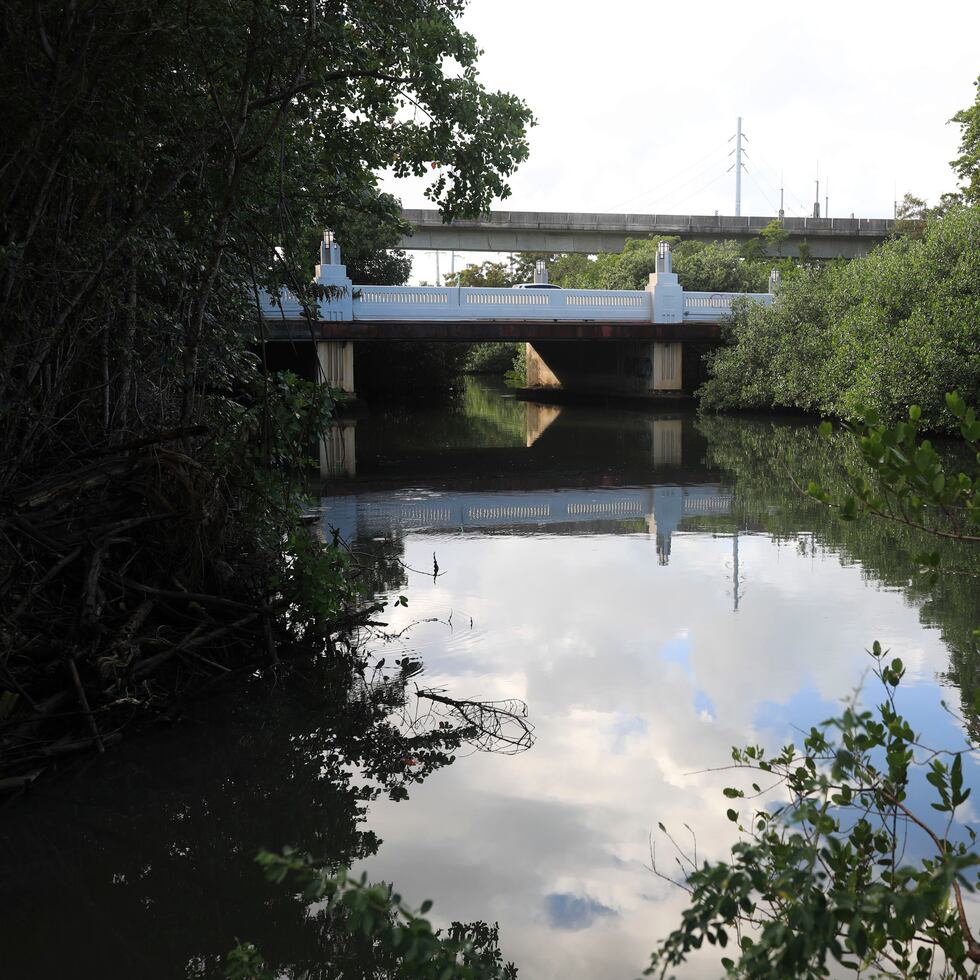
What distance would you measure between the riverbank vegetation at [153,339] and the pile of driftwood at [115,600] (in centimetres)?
1

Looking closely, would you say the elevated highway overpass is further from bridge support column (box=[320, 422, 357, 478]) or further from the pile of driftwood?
the pile of driftwood

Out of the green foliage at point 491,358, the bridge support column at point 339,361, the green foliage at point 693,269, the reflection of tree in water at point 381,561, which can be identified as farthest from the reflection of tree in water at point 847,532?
the green foliage at point 491,358

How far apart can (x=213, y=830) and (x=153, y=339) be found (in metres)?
3.47

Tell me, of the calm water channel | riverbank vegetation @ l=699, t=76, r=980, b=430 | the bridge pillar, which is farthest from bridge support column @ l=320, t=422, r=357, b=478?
the bridge pillar

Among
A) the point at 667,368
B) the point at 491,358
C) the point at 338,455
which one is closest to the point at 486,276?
the point at 491,358

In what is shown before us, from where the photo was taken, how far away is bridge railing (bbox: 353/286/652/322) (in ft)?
79.6

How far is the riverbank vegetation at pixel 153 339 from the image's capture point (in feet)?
15.7

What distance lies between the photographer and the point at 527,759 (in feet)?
15.3

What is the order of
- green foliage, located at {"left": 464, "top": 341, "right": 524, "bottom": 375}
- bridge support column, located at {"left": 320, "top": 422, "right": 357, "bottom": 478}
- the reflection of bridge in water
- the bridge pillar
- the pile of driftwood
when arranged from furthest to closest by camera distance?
green foliage, located at {"left": 464, "top": 341, "right": 524, "bottom": 375}
the bridge pillar
bridge support column, located at {"left": 320, "top": 422, "right": 357, "bottom": 478}
the reflection of bridge in water
the pile of driftwood

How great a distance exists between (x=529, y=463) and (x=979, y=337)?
7918 millimetres

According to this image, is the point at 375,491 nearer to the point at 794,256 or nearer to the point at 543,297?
the point at 543,297

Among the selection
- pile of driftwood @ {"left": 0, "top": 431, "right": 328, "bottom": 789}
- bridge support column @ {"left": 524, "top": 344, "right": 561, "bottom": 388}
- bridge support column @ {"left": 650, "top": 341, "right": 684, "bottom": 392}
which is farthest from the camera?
bridge support column @ {"left": 524, "top": 344, "right": 561, "bottom": 388}

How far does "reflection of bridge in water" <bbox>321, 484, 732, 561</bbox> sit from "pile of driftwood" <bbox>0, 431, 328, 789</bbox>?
3880 mm

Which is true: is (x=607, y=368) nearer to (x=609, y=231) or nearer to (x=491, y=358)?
(x=609, y=231)
